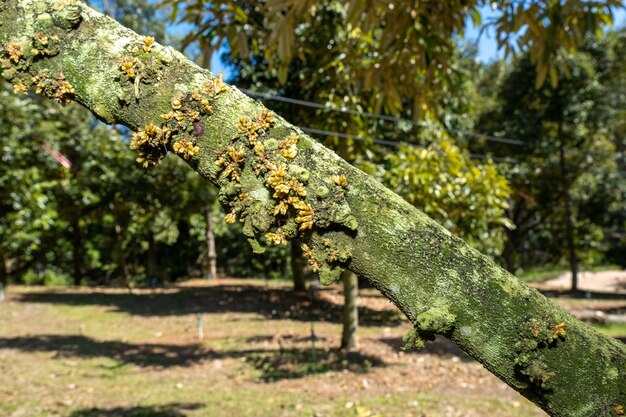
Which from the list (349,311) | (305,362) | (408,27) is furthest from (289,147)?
(349,311)

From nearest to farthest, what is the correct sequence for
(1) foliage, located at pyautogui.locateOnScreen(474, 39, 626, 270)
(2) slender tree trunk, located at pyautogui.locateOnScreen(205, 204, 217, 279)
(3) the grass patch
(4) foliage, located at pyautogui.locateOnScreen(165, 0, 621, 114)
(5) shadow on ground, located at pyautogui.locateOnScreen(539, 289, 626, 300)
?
1. (4) foliage, located at pyautogui.locateOnScreen(165, 0, 621, 114)
2. (3) the grass patch
3. (1) foliage, located at pyautogui.locateOnScreen(474, 39, 626, 270)
4. (5) shadow on ground, located at pyautogui.locateOnScreen(539, 289, 626, 300)
5. (2) slender tree trunk, located at pyautogui.locateOnScreen(205, 204, 217, 279)

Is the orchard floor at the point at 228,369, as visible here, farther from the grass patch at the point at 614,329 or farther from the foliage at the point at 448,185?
the grass patch at the point at 614,329

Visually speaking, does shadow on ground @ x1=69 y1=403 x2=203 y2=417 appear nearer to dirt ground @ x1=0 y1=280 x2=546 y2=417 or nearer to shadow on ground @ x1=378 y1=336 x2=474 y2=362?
dirt ground @ x1=0 y1=280 x2=546 y2=417

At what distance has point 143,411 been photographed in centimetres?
573

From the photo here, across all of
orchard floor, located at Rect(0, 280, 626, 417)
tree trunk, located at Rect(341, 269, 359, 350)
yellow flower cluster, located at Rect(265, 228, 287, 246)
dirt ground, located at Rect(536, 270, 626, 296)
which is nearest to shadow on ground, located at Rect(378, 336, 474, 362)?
orchard floor, located at Rect(0, 280, 626, 417)

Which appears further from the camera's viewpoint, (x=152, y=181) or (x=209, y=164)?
(x=152, y=181)

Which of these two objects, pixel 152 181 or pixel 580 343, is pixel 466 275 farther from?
pixel 152 181

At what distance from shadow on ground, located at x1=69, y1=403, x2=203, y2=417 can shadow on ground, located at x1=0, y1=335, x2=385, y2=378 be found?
134 centimetres

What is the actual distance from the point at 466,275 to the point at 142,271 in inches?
1055

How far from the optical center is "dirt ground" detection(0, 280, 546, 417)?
5801 millimetres

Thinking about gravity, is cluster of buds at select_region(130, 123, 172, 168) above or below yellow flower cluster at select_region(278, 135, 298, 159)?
above

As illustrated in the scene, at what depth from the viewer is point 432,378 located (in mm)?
7031

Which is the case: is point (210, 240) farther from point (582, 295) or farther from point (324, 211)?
point (324, 211)

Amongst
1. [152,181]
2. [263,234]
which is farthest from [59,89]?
[152,181]
